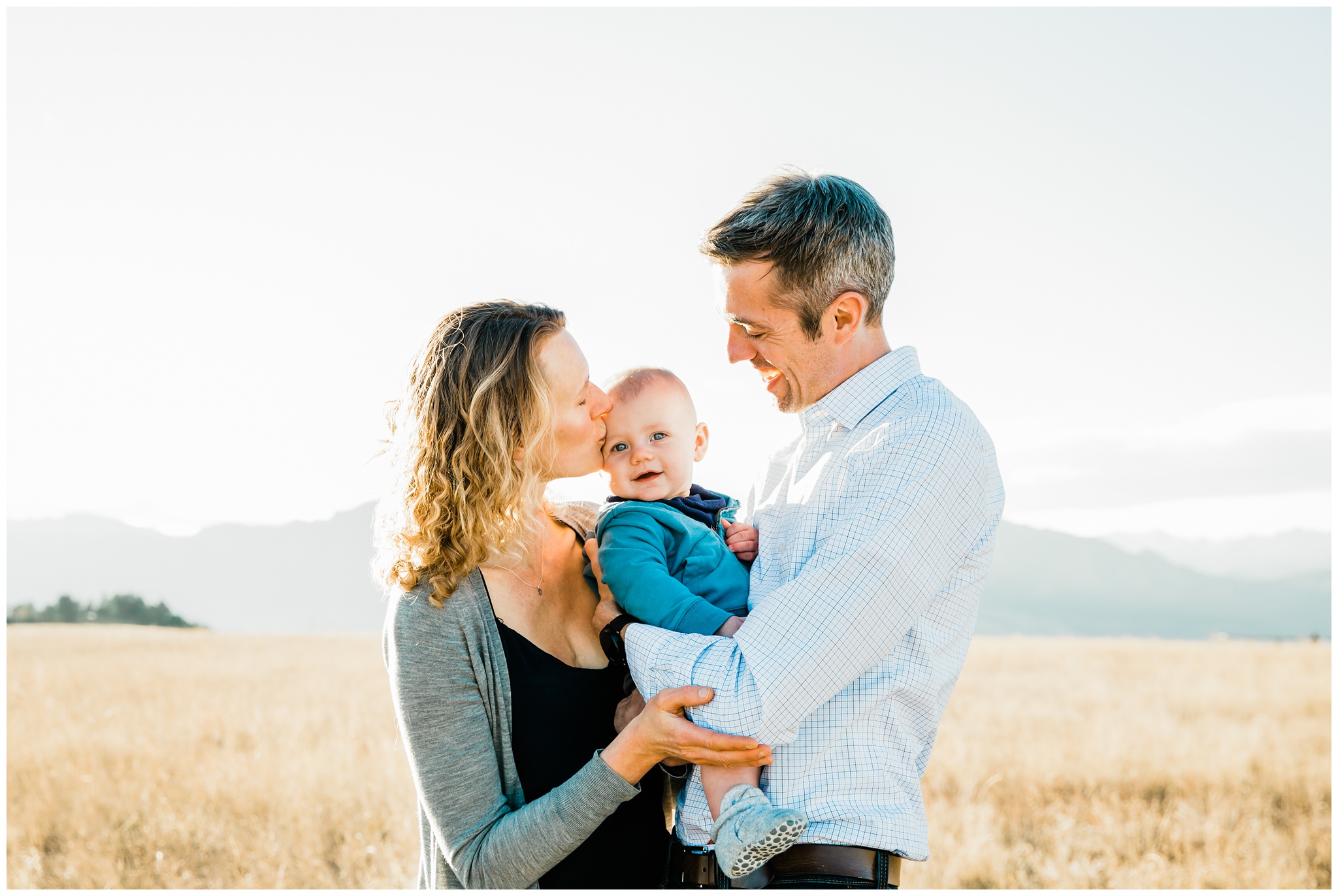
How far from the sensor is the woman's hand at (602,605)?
2.95 meters

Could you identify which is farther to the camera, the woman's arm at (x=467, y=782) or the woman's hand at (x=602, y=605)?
the woman's hand at (x=602, y=605)

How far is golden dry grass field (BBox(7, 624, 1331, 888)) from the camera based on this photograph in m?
6.99

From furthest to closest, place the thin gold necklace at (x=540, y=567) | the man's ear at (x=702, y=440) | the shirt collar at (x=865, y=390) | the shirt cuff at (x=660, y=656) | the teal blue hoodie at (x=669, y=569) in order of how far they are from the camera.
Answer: the man's ear at (x=702, y=440) < the thin gold necklace at (x=540, y=567) < the shirt collar at (x=865, y=390) < the teal blue hoodie at (x=669, y=569) < the shirt cuff at (x=660, y=656)

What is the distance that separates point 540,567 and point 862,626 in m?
1.12

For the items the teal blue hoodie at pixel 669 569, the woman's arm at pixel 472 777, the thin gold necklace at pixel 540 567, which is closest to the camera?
the woman's arm at pixel 472 777

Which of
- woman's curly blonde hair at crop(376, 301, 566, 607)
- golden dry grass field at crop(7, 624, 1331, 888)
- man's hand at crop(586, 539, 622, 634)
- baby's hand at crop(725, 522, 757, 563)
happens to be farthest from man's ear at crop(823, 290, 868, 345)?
golden dry grass field at crop(7, 624, 1331, 888)

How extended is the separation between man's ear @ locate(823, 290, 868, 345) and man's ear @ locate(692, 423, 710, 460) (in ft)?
2.30

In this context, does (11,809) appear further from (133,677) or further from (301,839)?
(133,677)

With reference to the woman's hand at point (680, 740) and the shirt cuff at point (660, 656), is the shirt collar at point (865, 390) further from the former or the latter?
the woman's hand at point (680, 740)

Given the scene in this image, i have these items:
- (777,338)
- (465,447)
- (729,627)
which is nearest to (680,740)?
(729,627)

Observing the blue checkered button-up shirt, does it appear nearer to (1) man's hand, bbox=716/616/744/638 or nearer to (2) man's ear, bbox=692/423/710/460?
(1) man's hand, bbox=716/616/744/638

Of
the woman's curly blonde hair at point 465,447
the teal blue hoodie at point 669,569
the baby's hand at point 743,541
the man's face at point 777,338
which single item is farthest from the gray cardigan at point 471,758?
the man's face at point 777,338

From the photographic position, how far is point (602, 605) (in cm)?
300

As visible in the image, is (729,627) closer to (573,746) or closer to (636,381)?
(573,746)
